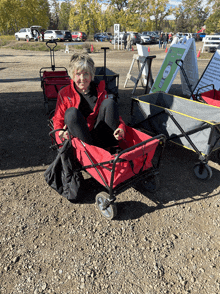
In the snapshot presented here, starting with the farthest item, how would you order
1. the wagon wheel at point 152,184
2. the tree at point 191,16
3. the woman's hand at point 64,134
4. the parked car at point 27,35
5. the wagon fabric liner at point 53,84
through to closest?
the tree at point 191,16 < the parked car at point 27,35 < the wagon fabric liner at point 53,84 < the wagon wheel at point 152,184 < the woman's hand at point 64,134

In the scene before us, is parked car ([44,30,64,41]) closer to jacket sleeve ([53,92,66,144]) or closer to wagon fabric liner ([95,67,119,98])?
wagon fabric liner ([95,67,119,98])

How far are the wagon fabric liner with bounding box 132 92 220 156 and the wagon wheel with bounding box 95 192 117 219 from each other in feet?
5.15

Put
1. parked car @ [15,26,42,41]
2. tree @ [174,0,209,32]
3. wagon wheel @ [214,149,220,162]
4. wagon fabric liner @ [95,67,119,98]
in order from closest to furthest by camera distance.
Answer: wagon wheel @ [214,149,220,162], wagon fabric liner @ [95,67,119,98], parked car @ [15,26,42,41], tree @ [174,0,209,32]

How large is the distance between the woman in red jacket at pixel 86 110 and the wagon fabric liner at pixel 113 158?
0.55 ft

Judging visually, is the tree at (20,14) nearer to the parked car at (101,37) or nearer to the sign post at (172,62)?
the parked car at (101,37)

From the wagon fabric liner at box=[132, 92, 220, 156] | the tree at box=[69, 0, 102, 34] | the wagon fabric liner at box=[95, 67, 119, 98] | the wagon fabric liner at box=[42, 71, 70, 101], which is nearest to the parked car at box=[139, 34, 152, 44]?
the tree at box=[69, 0, 102, 34]

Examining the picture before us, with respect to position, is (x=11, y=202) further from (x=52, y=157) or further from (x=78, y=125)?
(x=78, y=125)

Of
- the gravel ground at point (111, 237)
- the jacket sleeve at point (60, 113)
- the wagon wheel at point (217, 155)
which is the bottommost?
the gravel ground at point (111, 237)

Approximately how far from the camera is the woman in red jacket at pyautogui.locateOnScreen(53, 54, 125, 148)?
8.09 feet

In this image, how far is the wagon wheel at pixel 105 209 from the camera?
8.20 feet

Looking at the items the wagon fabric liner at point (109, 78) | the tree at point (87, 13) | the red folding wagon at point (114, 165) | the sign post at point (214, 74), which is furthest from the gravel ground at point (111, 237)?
the tree at point (87, 13)


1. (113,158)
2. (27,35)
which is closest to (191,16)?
(27,35)

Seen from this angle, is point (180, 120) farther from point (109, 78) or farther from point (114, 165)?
point (109, 78)

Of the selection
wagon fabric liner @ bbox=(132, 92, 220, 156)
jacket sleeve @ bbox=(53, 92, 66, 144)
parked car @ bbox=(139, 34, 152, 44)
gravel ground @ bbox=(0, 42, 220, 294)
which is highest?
parked car @ bbox=(139, 34, 152, 44)
